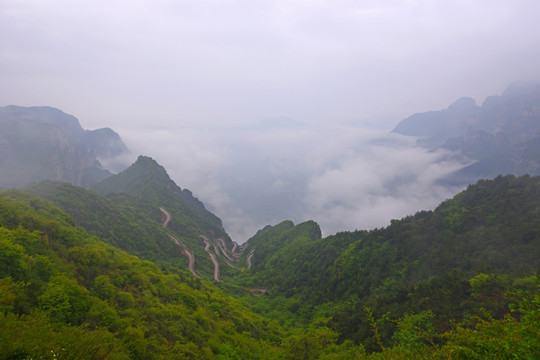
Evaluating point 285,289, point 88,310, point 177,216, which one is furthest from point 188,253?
point 88,310

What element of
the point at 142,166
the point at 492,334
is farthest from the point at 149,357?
the point at 142,166

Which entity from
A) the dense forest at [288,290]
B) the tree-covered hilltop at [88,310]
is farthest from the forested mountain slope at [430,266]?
the tree-covered hilltop at [88,310]

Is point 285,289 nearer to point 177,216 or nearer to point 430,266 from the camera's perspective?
point 430,266

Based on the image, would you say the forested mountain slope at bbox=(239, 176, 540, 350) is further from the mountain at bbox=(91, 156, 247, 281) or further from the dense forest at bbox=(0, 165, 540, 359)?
the mountain at bbox=(91, 156, 247, 281)

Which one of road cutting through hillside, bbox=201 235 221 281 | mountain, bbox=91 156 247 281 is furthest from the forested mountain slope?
mountain, bbox=91 156 247 281

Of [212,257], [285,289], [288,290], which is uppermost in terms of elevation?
[212,257]

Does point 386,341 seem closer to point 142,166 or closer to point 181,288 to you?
point 181,288

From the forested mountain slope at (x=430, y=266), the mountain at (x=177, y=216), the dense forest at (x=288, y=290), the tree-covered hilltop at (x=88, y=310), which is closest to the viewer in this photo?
the dense forest at (x=288, y=290)

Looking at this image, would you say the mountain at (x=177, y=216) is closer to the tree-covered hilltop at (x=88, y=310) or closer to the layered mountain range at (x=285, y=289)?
the layered mountain range at (x=285, y=289)

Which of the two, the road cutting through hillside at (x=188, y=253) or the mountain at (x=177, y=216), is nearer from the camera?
the road cutting through hillside at (x=188, y=253)
